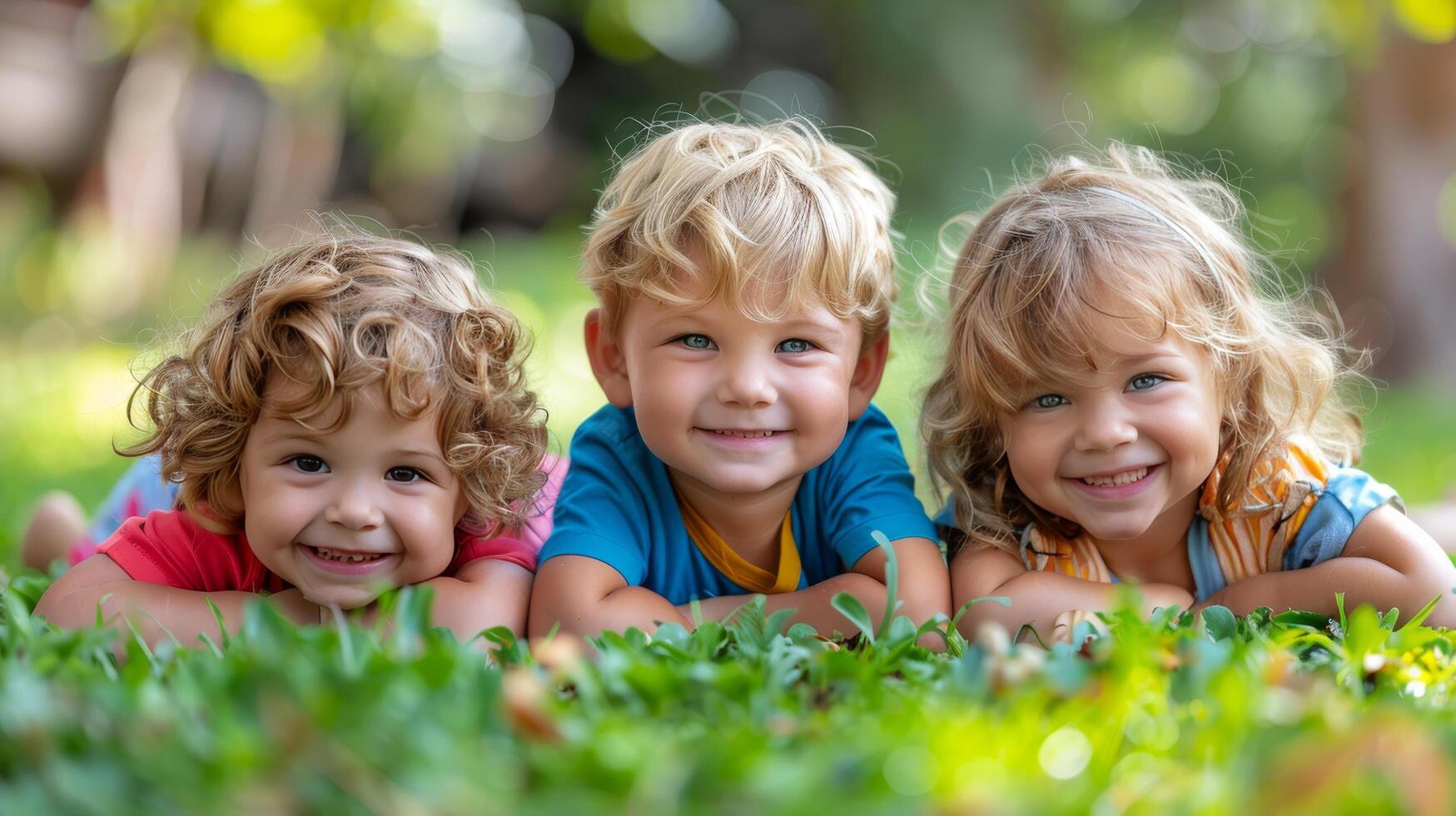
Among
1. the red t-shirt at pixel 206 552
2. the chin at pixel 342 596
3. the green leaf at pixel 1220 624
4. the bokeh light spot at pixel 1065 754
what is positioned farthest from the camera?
the red t-shirt at pixel 206 552

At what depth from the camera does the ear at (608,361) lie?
2916mm

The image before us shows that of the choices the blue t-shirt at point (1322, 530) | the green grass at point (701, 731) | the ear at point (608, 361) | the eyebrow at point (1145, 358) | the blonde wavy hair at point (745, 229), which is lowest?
the green grass at point (701, 731)

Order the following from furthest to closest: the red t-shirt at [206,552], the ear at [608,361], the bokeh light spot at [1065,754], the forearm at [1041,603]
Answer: the ear at [608,361] → the red t-shirt at [206,552] → the forearm at [1041,603] → the bokeh light spot at [1065,754]

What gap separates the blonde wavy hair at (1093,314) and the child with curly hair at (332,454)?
94 centimetres

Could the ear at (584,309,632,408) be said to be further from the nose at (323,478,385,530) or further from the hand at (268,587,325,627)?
the hand at (268,587,325,627)

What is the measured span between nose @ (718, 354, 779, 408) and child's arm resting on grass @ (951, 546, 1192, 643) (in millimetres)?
573

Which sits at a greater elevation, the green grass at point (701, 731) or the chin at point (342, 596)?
the chin at point (342, 596)

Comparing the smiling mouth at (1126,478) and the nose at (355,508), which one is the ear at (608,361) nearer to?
the nose at (355,508)

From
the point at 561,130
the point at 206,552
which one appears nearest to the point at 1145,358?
the point at 206,552

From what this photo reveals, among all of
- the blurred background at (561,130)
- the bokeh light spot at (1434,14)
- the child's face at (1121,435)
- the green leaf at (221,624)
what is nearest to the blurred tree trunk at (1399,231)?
the blurred background at (561,130)

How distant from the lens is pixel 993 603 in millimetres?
2613

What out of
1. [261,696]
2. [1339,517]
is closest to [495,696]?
[261,696]

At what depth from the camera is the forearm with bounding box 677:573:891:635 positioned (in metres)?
2.63

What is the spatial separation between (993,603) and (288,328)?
1.48 metres
